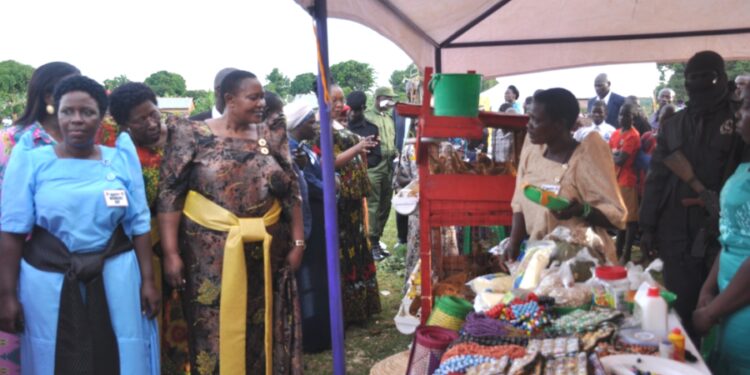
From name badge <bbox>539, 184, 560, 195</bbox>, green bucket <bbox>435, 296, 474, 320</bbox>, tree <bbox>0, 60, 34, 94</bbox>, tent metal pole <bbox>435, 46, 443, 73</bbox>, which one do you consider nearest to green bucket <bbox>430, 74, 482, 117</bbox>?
name badge <bbox>539, 184, 560, 195</bbox>

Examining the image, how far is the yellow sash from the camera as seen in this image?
3.06m

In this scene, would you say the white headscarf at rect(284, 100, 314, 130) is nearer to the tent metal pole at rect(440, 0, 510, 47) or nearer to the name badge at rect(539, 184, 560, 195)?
the tent metal pole at rect(440, 0, 510, 47)

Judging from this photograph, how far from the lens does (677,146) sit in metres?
Answer: 3.59

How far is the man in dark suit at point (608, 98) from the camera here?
8.62m

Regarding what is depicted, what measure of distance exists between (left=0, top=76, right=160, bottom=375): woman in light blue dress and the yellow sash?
392 millimetres

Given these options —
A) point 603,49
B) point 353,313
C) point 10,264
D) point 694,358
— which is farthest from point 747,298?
point 603,49

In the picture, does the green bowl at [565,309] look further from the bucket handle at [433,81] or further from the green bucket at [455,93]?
the bucket handle at [433,81]

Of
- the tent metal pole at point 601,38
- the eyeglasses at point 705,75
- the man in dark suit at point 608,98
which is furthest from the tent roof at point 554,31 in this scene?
the man in dark suit at point 608,98

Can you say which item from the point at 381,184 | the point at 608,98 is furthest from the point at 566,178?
the point at 608,98

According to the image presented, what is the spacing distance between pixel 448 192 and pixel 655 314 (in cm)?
140

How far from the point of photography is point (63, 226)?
2.64m

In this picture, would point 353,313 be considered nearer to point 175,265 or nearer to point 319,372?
point 319,372

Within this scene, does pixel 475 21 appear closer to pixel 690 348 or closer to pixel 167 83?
pixel 690 348

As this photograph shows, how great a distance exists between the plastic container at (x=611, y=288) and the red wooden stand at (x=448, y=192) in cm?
100
